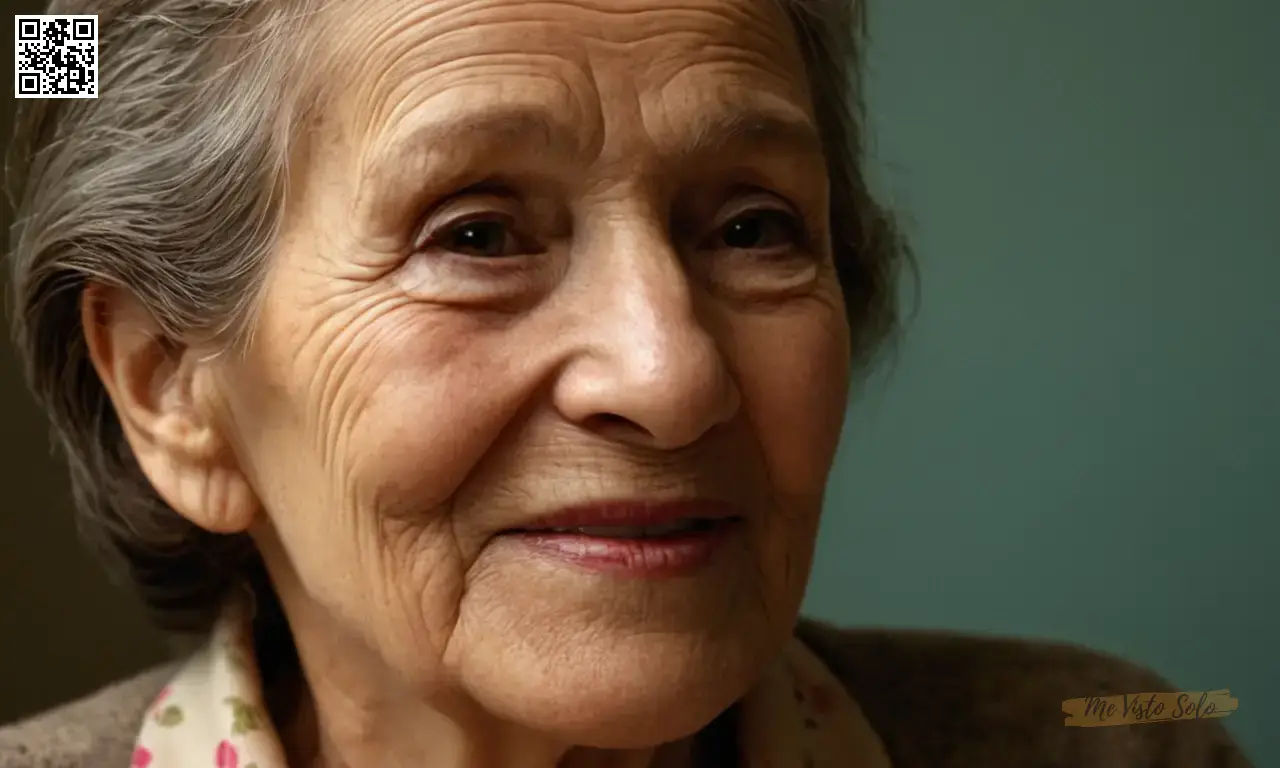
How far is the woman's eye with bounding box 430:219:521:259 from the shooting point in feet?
2.37

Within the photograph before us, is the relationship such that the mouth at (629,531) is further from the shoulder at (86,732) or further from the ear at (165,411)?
the shoulder at (86,732)

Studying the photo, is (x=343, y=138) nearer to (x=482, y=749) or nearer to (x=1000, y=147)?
(x=482, y=749)

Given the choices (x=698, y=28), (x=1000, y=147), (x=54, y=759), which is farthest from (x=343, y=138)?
(x=1000, y=147)

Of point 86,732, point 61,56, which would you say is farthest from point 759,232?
point 86,732

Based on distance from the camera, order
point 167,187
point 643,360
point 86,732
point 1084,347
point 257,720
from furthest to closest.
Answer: point 1084,347 → point 86,732 → point 257,720 → point 167,187 → point 643,360

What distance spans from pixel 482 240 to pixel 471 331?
0.22 feet

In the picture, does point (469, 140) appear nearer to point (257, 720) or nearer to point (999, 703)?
point (257, 720)

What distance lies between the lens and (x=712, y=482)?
72 cm

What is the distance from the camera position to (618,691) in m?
0.69

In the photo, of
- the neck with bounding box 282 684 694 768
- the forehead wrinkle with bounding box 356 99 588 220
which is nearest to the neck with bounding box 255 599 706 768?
the neck with bounding box 282 684 694 768

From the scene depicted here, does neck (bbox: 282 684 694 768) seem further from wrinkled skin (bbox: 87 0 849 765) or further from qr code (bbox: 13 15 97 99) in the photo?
qr code (bbox: 13 15 97 99)

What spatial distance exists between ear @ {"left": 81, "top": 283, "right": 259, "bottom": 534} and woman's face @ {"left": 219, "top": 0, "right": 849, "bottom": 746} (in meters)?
0.10

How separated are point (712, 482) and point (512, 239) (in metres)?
0.20

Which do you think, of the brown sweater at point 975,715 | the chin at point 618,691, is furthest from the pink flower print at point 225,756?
the chin at point 618,691
